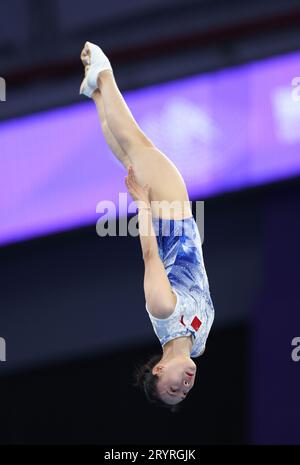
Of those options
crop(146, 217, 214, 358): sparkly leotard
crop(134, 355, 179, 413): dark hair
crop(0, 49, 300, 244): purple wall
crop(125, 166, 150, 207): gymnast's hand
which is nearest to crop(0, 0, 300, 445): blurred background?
crop(0, 49, 300, 244): purple wall

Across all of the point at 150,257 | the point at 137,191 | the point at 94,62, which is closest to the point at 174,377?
the point at 150,257

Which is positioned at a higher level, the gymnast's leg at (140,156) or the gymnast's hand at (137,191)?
the gymnast's leg at (140,156)

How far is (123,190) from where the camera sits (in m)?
9.10

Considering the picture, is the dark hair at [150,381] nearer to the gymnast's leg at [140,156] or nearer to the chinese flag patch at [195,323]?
the chinese flag patch at [195,323]

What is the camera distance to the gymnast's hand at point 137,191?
578 centimetres

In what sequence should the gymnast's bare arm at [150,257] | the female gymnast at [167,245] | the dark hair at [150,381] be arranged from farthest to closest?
the dark hair at [150,381]
the female gymnast at [167,245]
the gymnast's bare arm at [150,257]

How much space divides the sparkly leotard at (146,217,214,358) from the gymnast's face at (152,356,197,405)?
124 mm

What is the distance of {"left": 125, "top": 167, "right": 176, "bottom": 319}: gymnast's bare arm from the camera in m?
5.77

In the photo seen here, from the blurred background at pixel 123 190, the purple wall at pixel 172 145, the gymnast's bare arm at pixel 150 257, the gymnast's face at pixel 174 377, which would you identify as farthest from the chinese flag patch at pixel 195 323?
the purple wall at pixel 172 145

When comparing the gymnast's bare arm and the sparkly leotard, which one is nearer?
the gymnast's bare arm

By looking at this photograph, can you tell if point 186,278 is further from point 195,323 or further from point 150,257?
point 150,257

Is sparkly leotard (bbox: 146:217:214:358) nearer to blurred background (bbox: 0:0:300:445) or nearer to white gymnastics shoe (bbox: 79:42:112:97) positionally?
white gymnastics shoe (bbox: 79:42:112:97)

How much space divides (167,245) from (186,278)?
207 millimetres

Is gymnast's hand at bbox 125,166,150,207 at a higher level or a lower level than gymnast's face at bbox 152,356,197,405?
higher
